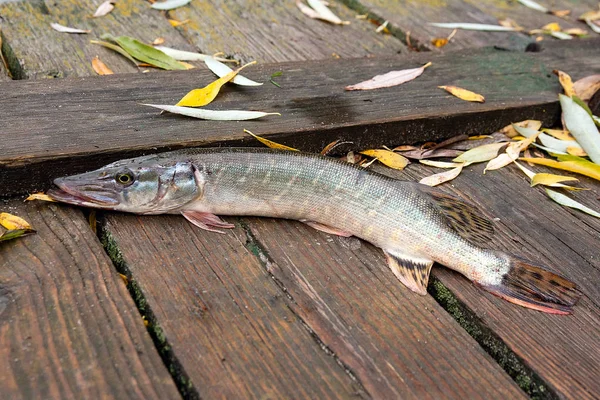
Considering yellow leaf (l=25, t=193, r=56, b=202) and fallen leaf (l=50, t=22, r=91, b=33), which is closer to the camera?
yellow leaf (l=25, t=193, r=56, b=202)

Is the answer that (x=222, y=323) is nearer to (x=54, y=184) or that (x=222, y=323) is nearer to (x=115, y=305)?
(x=115, y=305)

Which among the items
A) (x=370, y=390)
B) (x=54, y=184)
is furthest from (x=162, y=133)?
(x=370, y=390)

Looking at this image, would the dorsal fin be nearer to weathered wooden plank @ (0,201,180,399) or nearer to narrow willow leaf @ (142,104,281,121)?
narrow willow leaf @ (142,104,281,121)

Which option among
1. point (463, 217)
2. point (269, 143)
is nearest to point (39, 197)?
point (269, 143)

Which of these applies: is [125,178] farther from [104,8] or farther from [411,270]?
[104,8]

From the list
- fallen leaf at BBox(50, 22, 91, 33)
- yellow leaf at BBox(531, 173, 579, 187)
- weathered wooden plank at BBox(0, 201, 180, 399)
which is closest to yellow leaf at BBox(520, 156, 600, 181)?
yellow leaf at BBox(531, 173, 579, 187)

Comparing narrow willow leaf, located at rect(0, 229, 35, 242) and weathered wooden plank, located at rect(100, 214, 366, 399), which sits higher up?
narrow willow leaf, located at rect(0, 229, 35, 242)
